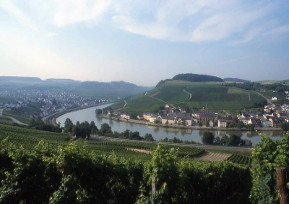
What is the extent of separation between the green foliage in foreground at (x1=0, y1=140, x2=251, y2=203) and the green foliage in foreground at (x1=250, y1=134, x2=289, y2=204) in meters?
1.80

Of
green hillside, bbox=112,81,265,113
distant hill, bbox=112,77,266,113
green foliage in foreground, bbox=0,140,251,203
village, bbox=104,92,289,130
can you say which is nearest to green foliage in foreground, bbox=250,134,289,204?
green foliage in foreground, bbox=0,140,251,203

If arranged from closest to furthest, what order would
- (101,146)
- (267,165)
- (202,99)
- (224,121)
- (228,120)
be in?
(267,165), (101,146), (224,121), (228,120), (202,99)

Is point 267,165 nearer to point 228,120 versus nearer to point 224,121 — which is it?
point 224,121

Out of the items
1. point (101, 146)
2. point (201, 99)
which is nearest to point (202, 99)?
point (201, 99)

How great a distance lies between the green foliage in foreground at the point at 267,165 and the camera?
5.98 meters

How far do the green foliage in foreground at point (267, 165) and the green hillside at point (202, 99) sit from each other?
87.2m

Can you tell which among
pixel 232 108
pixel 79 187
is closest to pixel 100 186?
pixel 79 187

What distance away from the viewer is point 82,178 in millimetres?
6602

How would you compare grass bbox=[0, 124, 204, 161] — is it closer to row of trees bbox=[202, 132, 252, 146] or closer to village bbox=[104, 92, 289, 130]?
row of trees bbox=[202, 132, 252, 146]

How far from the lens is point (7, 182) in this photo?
226 inches

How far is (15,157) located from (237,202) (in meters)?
8.00

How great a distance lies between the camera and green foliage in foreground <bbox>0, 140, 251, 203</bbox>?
5.83 meters

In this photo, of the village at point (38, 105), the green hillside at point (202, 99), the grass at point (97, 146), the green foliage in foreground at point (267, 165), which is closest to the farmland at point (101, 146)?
the grass at point (97, 146)

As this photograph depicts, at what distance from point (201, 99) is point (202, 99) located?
0.55 meters
